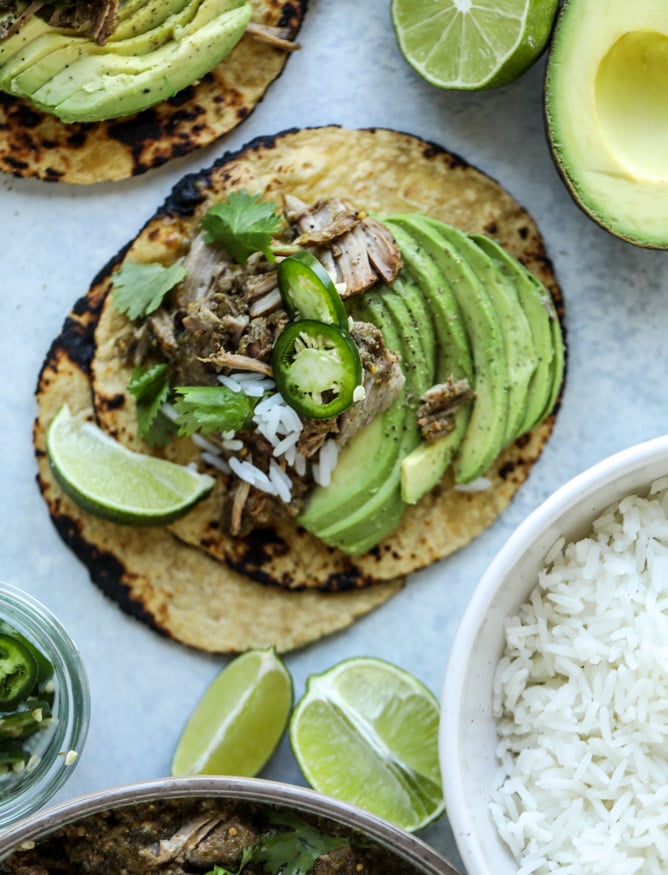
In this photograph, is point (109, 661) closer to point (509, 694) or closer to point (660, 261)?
point (509, 694)

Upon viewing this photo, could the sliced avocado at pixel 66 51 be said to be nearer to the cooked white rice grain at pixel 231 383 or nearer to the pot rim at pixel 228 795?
the cooked white rice grain at pixel 231 383

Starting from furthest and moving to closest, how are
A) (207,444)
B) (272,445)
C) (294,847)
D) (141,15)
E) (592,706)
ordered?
1. (207,444)
2. (141,15)
3. (272,445)
4. (294,847)
5. (592,706)

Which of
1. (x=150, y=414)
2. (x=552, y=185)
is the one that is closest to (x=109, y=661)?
(x=150, y=414)

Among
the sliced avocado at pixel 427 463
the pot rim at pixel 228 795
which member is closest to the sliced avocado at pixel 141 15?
the sliced avocado at pixel 427 463

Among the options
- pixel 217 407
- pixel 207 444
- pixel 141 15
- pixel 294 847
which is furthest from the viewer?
pixel 207 444

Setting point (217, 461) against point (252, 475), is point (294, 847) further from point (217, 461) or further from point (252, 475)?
point (217, 461)

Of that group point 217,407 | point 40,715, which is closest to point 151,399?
point 217,407

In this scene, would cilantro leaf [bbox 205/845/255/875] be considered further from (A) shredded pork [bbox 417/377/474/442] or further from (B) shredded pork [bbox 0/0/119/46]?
(B) shredded pork [bbox 0/0/119/46]
